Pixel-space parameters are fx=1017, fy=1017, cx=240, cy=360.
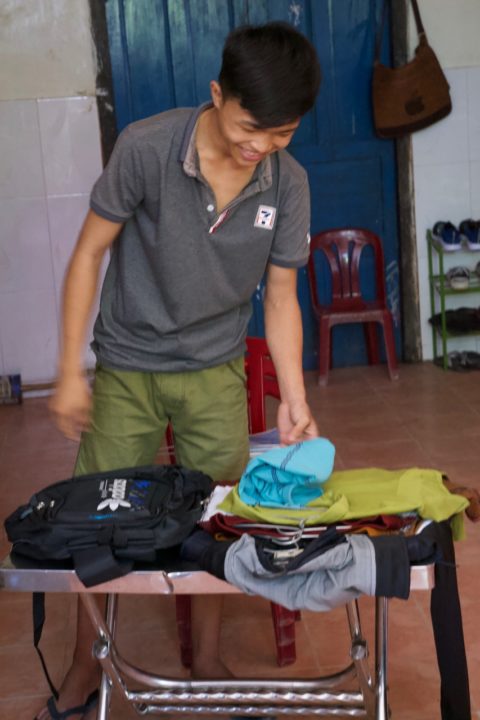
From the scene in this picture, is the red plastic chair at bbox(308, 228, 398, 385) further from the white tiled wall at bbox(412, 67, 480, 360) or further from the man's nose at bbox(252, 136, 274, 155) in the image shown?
the man's nose at bbox(252, 136, 274, 155)

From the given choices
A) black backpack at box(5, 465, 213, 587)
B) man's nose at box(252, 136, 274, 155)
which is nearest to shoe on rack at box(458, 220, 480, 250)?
man's nose at box(252, 136, 274, 155)

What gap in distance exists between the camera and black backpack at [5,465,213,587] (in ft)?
5.67

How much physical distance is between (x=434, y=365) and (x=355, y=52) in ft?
6.19

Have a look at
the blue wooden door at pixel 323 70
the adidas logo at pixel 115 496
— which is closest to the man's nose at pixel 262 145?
the adidas logo at pixel 115 496

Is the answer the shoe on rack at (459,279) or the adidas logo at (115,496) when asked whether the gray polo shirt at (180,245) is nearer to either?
the adidas logo at (115,496)

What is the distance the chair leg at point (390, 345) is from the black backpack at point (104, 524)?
393 centimetres

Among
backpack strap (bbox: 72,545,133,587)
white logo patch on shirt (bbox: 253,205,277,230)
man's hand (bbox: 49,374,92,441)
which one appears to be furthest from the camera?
white logo patch on shirt (bbox: 253,205,277,230)

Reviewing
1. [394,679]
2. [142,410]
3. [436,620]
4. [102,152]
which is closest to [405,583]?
[436,620]

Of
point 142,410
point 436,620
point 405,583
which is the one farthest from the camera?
point 142,410

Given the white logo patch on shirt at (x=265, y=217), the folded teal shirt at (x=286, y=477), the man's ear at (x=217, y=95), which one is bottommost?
the folded teal shirt at (x=286, y=477)

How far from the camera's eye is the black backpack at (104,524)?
5.67ft

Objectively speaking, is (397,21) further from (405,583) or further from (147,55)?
(405,583)

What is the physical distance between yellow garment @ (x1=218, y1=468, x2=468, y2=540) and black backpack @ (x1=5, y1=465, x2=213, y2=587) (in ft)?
0.36

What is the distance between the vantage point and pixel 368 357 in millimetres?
6195
